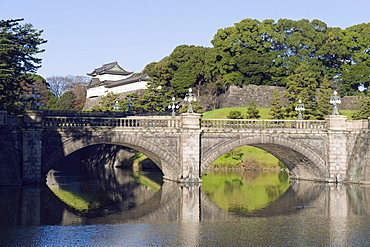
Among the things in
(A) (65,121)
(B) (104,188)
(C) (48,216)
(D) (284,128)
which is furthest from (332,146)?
(C) (48,216)

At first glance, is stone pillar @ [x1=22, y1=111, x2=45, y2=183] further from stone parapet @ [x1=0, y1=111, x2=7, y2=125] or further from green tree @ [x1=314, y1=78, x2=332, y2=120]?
green tree @ [x1=314, y1=78, x2=332, y2=120]

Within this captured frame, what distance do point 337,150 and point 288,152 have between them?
4.56 meters

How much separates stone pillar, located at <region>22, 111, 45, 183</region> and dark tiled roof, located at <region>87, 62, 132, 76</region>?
299 feet

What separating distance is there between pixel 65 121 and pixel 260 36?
51961 mm

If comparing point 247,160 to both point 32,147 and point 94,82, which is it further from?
point 94,82

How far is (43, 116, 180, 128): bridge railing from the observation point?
43.8m

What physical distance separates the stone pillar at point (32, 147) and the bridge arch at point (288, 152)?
45.5ft

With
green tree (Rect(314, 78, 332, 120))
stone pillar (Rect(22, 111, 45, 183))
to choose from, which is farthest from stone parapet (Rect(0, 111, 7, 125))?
green tree (Rect(314, 78, 332, 120))

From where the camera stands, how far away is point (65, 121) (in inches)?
1731

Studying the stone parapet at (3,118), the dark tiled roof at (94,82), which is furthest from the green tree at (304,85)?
the dark tiled roof at (94,82)

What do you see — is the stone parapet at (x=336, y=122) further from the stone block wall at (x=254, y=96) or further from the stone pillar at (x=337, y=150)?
the stone block wall at (x=254, y=96)

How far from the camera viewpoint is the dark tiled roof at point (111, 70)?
133m

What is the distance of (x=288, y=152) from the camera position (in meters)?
51.1

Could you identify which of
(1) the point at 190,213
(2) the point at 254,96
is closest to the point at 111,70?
(2) the point at 254,96
